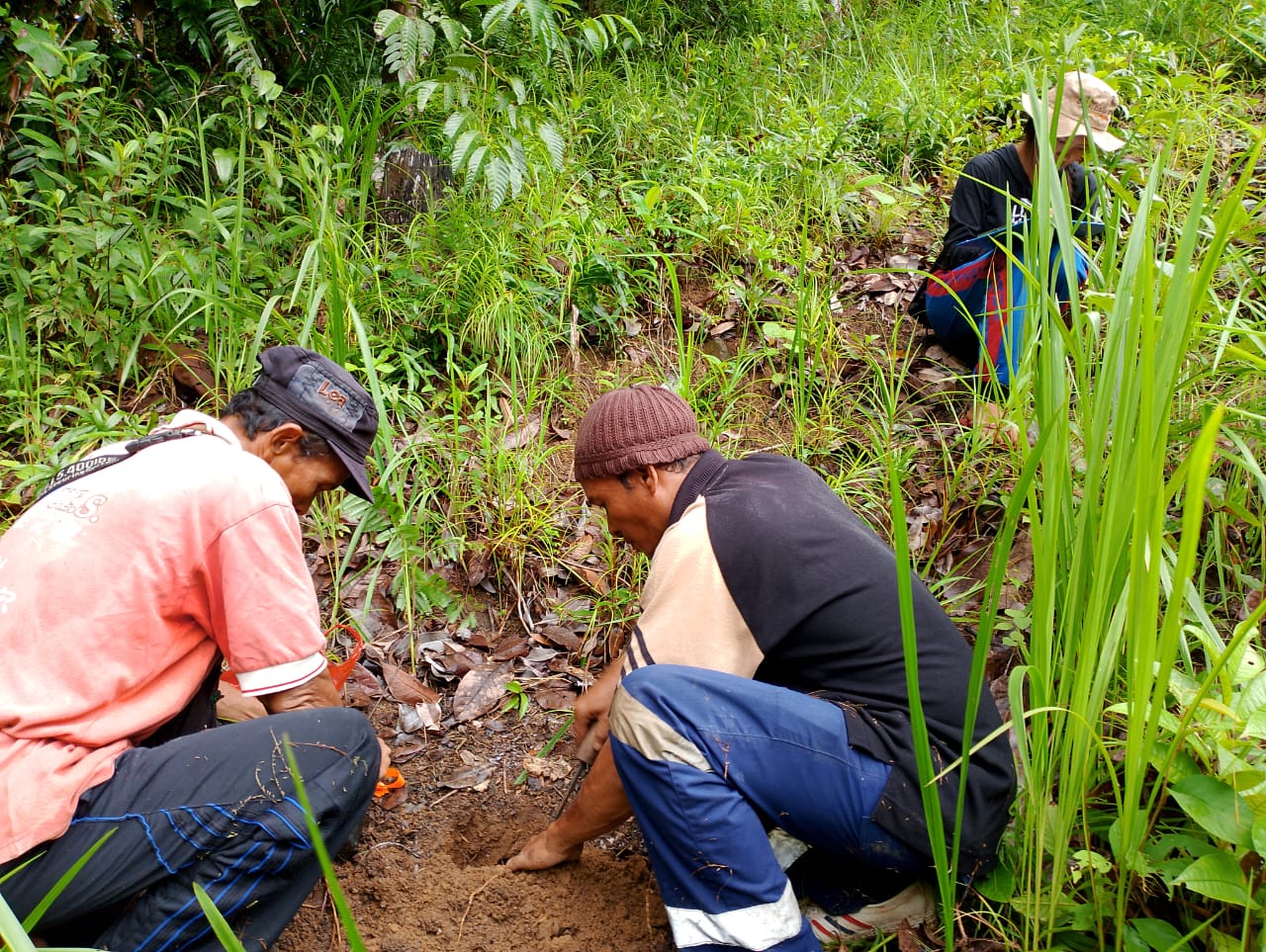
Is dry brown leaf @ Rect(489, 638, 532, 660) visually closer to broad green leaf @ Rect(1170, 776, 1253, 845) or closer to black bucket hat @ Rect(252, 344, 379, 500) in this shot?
black bucket hat @ Rect(252, 344, 379, 500)

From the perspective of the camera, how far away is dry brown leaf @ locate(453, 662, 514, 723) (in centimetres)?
315

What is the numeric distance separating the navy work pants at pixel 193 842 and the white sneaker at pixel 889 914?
1.15 meters

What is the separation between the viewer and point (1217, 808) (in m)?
1.64

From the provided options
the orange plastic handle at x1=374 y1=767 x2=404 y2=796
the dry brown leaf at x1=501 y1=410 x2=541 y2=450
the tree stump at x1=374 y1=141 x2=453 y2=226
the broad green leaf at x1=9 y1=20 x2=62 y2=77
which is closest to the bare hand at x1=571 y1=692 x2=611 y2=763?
the orange plastic handle at x1=374 y1=767 x2=404 y2=796

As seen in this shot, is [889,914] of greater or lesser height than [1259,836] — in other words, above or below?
below

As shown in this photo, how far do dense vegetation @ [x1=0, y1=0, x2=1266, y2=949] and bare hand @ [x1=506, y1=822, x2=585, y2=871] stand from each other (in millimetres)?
963

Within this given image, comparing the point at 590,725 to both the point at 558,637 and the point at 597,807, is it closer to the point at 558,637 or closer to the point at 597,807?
the point at 597,807

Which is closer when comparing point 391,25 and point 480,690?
point 480,690

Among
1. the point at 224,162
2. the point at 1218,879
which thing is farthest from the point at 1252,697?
the point at 224,162

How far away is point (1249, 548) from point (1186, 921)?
1330 millimetres

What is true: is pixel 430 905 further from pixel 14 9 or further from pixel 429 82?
pixel 14 9

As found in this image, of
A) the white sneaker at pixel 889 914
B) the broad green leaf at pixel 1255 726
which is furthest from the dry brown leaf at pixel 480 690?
the broad green leaf at pixel 1255 726

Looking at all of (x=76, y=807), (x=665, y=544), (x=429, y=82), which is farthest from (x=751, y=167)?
(x=76, y=807)

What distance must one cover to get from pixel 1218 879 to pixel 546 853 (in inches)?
57.1
